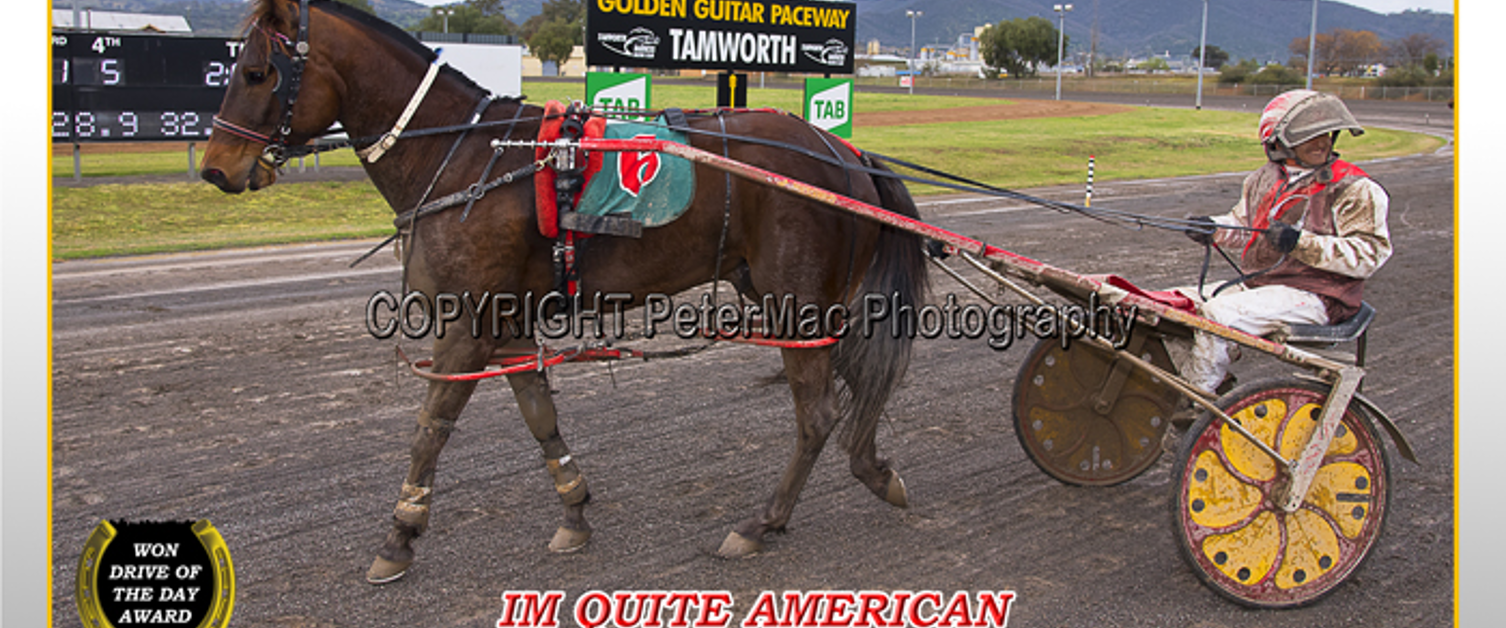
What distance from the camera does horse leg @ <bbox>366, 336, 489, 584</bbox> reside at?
155 inches

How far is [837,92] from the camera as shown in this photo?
1474 centimetres

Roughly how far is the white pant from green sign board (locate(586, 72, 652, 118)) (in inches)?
378

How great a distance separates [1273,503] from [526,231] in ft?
9.77

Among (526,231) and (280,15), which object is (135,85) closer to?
(280,15)

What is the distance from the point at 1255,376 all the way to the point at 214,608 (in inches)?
241

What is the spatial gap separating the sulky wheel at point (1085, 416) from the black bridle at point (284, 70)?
3.28 meters

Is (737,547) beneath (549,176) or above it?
beneath

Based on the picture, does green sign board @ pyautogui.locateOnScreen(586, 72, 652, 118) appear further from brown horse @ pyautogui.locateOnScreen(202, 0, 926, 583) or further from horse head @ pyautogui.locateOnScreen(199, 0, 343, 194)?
horse head @ pyautogui.locateOnScreen(199, 0, 343, 194)

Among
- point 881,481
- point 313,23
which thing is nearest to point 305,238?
point 313,23

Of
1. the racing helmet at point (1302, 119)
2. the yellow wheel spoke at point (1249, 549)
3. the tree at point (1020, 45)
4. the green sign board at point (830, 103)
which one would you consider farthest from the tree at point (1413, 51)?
the yellow wheel spoke at point (1249, 549)

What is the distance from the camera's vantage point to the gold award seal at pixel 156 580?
3568 millimetres

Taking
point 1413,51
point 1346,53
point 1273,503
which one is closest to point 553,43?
point 1413,51

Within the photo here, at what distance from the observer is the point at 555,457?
426 centimetres

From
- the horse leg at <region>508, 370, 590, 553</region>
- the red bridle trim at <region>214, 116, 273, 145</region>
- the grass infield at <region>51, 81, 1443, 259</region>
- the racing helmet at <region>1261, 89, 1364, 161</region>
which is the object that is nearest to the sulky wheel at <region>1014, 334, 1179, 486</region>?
the racing helmet at <region>1261, 89, 1364, 161</region>
